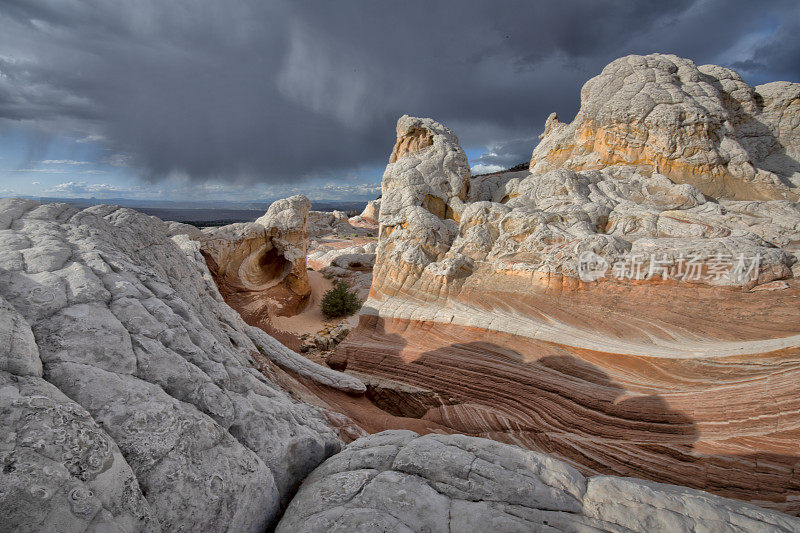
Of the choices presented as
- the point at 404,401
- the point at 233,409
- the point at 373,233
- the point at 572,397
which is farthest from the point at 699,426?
the point at 373,233

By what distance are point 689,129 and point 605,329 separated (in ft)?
30.5

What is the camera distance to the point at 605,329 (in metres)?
7.77

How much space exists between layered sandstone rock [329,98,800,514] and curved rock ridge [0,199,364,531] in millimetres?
4666

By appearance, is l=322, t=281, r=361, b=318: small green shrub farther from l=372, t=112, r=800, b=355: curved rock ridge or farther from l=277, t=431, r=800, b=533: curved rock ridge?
l=277, t=431, r=800, b=533: curved rock ridge

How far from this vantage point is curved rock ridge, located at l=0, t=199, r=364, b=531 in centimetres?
184

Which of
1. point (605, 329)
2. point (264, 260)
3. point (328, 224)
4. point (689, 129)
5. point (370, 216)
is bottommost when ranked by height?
point (264, 260)

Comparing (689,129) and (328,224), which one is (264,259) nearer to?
(689,129)

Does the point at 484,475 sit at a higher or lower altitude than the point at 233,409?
lower

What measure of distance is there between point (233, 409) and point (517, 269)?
7974 millimetres

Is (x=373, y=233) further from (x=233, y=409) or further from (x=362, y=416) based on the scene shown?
(x=233, y=409)

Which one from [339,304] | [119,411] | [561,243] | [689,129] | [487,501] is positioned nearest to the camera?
[119,411]

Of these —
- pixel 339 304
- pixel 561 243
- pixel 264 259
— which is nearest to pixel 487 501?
pixel 561 243

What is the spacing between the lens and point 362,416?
6.59 metres

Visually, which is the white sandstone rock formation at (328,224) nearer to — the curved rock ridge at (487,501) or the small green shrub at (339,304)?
the small green shrub at (339,304)
